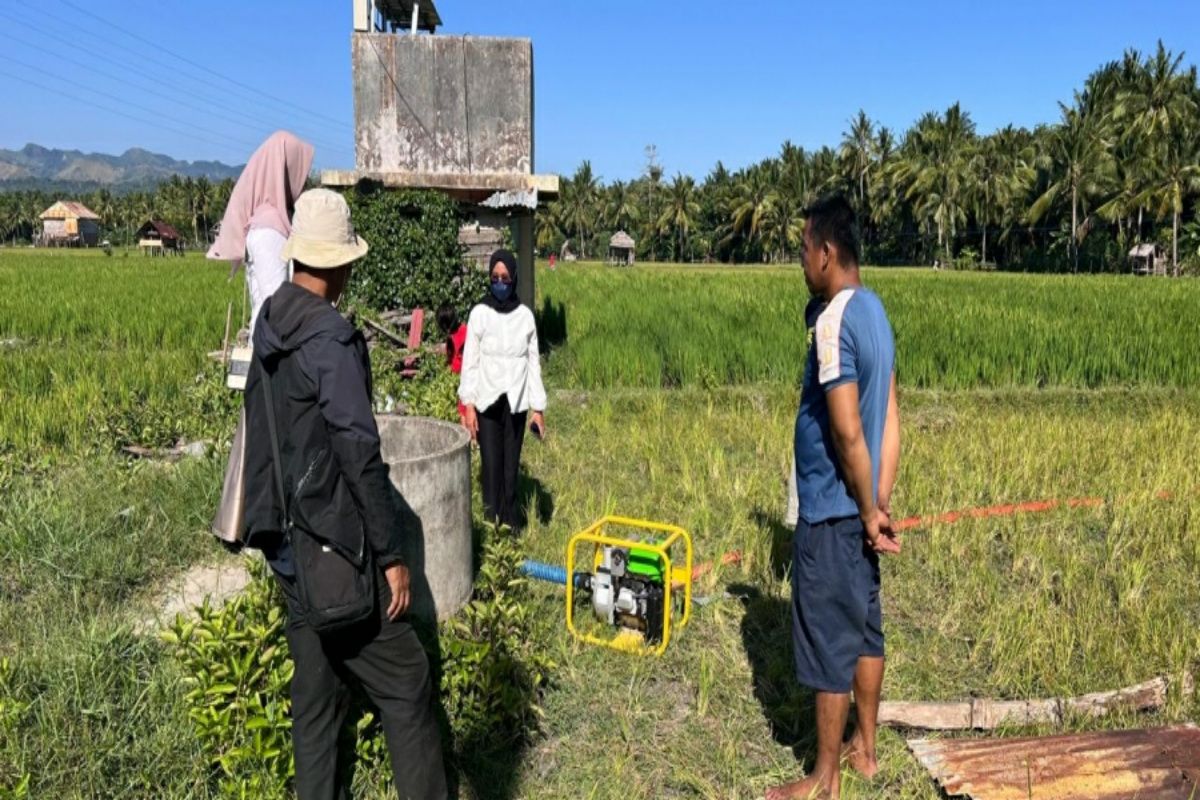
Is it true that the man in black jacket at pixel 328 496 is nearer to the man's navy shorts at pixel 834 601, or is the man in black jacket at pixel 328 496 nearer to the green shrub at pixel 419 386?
the man's navy shorts at pixel 834 601

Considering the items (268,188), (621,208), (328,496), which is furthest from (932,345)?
(621,208)

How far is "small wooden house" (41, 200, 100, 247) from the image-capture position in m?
66.8

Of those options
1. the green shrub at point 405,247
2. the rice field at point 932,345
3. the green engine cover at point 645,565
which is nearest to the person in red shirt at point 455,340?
the green engine cover at point 645,565

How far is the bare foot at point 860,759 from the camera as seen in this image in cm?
278

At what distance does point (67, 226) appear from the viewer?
67.7 meters

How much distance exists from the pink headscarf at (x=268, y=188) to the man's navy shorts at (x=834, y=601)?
7.30 feet

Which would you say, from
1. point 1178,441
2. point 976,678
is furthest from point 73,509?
point 1178,441

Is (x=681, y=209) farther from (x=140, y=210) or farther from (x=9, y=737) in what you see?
(x=9, y=737)

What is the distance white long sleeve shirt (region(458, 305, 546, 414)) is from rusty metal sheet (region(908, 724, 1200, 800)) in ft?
8.34

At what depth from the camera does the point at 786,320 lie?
438 inches

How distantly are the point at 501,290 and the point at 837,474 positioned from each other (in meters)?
2.35

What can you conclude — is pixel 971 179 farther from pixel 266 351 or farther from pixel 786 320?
pixel 266 351

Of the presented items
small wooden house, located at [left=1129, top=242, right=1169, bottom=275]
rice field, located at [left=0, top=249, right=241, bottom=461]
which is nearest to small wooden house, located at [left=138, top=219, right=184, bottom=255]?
rice field, located at [left=0, top=249, right=241, bottom=461]

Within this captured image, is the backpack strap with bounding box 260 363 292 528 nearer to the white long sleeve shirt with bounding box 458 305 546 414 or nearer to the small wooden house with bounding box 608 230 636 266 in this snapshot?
the white long sleeve shirt with bounding box 458 305 546 414
